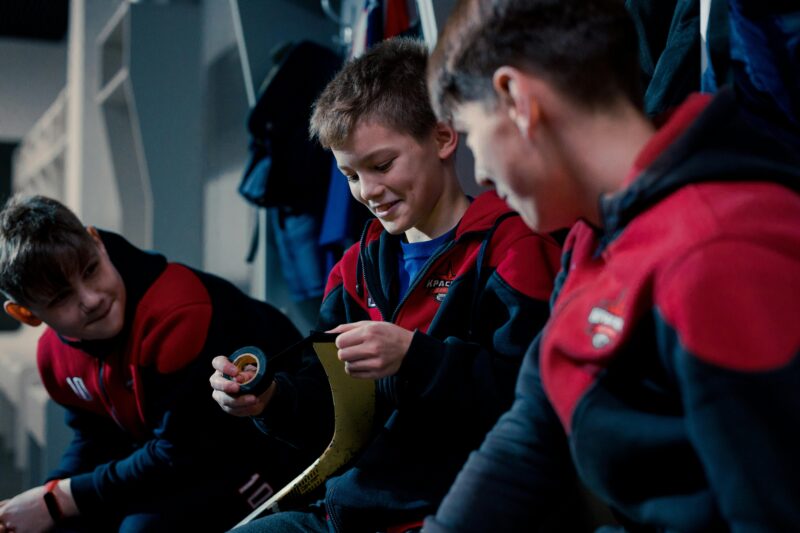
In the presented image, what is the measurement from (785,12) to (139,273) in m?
1.12

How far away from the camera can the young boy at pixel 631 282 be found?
1.80ft

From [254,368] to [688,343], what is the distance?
69 centimetres

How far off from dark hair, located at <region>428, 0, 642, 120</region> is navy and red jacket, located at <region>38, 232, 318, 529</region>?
2.91 feet

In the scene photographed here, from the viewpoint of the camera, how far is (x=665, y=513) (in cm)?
62

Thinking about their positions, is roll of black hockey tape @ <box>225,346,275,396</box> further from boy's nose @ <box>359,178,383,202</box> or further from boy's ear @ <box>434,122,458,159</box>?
boy's ear @ <box>434,122,458,159</box>

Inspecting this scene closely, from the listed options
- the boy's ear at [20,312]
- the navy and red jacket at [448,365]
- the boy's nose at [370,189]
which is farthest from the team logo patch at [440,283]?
the boy's ear at [20,312]

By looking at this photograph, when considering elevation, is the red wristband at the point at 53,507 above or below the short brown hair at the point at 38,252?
below

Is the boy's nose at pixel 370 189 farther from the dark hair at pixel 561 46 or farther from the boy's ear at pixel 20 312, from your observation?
the boy's ear at pixel 20 312

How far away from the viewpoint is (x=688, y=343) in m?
0.56

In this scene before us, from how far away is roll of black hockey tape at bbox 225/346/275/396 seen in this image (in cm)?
108

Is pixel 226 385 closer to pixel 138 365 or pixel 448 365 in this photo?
pixel 448 365

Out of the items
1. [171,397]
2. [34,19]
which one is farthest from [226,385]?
[34,19]

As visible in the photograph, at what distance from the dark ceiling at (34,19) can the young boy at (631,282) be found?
5543 mm

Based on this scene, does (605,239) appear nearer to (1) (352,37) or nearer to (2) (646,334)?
(2) (646,334)
